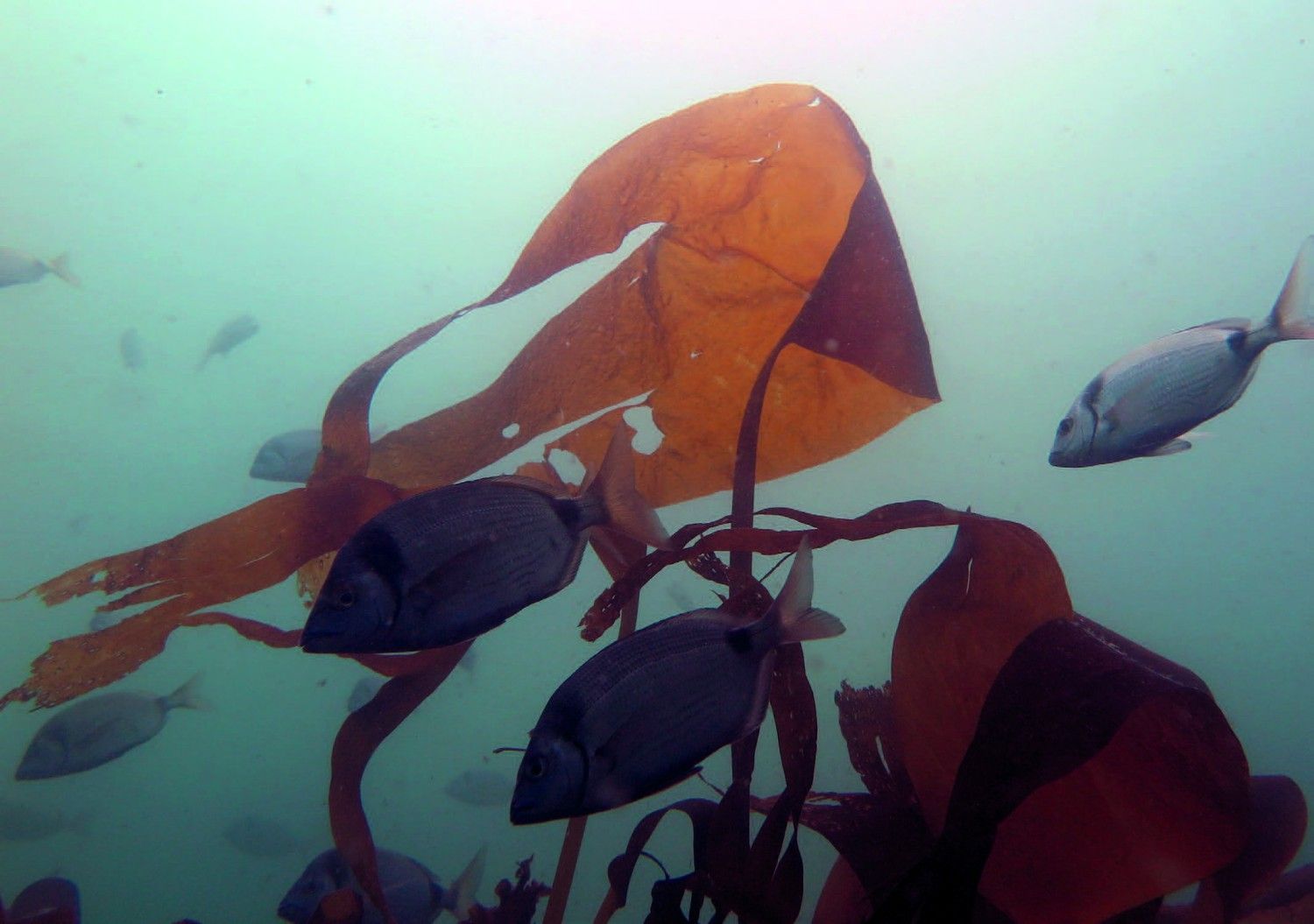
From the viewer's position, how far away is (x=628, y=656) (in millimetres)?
1402

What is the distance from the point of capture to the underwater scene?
1.62 meters

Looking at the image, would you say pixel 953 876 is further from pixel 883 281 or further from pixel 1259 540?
pixel 1259 540

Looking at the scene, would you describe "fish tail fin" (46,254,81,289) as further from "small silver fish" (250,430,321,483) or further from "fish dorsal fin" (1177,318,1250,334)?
"fish dorsal fin" (1177,318,1250,334)

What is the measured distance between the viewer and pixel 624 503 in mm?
1591

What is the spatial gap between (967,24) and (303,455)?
64.5 feet

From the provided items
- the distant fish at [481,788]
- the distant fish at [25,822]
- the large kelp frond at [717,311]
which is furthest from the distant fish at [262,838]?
the large kelp frond at [717,311]

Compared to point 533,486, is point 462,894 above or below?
below

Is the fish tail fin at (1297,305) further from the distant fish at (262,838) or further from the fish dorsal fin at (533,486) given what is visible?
the distant fish at (262,838)

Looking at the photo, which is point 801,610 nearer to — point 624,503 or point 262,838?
point 624,503

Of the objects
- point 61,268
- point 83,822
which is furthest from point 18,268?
point 83,822

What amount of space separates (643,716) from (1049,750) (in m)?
0.98

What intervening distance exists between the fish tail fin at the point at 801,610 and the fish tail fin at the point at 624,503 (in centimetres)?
35

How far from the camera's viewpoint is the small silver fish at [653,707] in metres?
1.30

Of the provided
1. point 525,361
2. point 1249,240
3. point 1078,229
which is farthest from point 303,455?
point 1249,240
